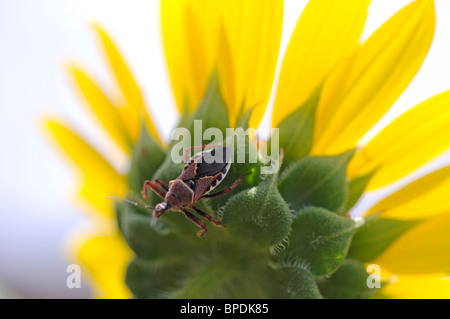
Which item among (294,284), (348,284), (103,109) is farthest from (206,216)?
(103,109)

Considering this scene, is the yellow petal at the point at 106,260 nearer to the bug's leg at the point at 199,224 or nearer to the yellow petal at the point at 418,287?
the bug's leg at the point at 199,224

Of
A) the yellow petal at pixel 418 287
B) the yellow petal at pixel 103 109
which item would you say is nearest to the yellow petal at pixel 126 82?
the yellow petal at pixel 103 109

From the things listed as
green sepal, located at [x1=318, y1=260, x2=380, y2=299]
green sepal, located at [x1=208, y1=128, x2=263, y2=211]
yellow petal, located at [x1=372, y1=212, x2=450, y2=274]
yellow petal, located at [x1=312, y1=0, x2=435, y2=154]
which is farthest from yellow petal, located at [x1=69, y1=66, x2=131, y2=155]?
yellow petal, located at [x1=372, y1=212, x2=450, y2=274]

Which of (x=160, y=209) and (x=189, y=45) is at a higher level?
(x=189, y=45)

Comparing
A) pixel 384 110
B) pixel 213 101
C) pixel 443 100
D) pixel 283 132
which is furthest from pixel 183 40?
pixel 443 100

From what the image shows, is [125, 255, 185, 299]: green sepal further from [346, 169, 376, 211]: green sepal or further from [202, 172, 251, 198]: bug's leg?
[346, 169, 376, 211]: green sepal

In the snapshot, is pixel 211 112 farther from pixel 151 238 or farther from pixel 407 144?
pixel 407 144
